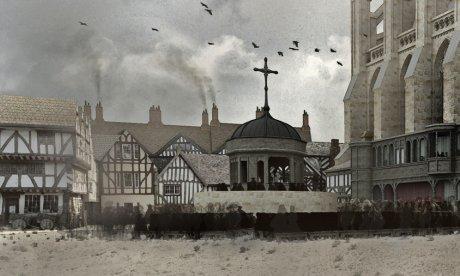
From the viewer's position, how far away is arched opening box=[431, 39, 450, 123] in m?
41.2

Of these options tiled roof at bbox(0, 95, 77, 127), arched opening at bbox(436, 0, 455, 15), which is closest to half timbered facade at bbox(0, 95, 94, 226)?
tiled roof at bbox(0, 95, 77, 127)

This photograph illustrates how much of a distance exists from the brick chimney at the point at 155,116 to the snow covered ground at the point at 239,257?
1828 inches

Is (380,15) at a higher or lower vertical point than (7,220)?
higher

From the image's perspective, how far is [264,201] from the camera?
28.0 meters

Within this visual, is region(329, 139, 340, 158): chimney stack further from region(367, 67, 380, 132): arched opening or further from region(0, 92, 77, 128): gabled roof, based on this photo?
region(0, 92, 77, 128): gabled roof

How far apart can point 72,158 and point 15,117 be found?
425 centimetres

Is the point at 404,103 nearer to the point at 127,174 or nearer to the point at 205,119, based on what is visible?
the point at 127,174

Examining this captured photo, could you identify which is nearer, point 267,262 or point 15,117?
point 267,262

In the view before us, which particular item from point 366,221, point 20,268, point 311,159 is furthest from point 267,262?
point 311,159

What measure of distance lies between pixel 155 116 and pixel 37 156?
35.7 m

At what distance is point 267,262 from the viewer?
22.2 metres

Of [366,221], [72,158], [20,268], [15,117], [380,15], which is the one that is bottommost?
[20,268]

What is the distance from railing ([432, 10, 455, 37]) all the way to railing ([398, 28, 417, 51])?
7.98 ft

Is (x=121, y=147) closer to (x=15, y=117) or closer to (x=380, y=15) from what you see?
(x=15, y=117)
